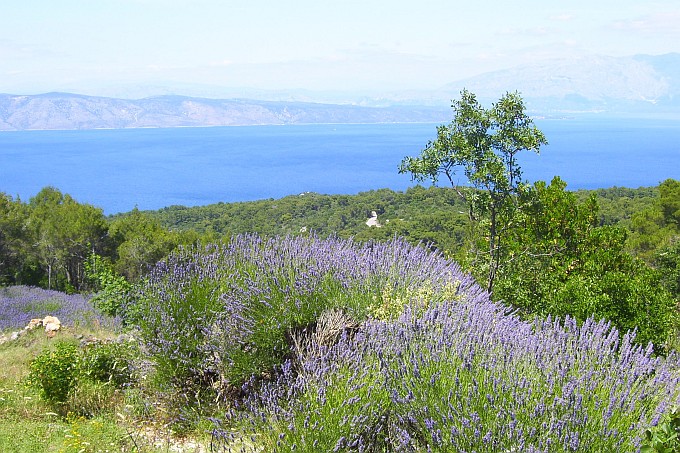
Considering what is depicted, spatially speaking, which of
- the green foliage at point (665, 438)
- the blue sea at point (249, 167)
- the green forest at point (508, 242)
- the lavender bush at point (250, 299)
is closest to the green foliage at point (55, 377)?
the lavender bush at point (250, 299)

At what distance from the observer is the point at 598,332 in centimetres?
306

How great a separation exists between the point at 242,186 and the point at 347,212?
5201 centimetres

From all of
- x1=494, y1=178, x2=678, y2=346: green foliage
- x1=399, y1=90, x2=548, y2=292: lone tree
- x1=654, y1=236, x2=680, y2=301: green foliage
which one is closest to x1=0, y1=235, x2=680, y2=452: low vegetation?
x1=399, y1=90, x2=548, y2=292: lone tree

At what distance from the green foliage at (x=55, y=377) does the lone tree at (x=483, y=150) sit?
363cm

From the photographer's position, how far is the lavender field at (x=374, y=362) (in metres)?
2.31

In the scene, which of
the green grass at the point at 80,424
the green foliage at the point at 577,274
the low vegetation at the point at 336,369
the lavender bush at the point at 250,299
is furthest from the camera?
the green foliage at the point at 577,274

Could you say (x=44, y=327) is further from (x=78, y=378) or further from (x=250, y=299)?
(x=250, y=299)

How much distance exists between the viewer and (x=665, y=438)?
6.77ft

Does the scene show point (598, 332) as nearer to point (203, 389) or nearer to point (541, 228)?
point (203, 389)

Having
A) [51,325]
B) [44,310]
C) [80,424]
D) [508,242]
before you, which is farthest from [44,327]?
[508,242]

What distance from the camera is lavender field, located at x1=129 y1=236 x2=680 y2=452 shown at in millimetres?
2311

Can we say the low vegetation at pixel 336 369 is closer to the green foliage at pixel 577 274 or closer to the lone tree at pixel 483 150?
the lone tree at pixel 483 150

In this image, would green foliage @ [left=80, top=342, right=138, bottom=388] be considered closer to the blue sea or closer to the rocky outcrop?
the rocky outcrop

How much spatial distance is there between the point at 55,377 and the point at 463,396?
2811mm
